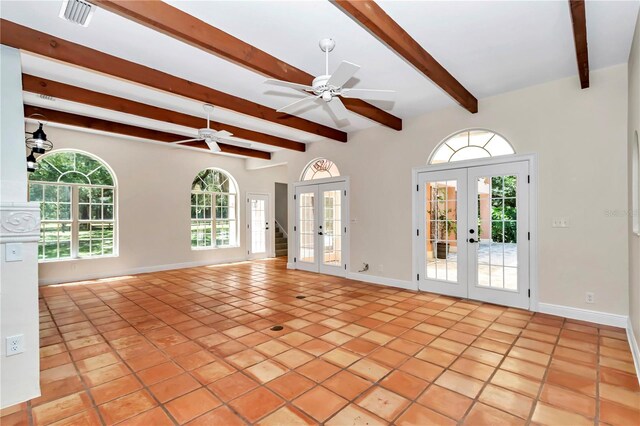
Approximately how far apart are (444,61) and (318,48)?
4.62 ft

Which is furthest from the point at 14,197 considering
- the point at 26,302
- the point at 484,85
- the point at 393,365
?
the point at 484,85

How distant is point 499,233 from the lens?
172 inches

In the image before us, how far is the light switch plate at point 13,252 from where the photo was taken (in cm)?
219

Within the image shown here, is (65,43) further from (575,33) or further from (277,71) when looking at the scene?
(575,33)

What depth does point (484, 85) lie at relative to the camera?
4.05 m

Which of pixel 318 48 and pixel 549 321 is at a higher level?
pixel 318 48

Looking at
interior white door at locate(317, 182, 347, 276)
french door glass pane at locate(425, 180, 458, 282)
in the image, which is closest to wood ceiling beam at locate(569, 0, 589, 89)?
french door glass pane at locate(425, 180, 458, 282)

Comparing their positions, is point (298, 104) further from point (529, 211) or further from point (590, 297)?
point (590, 297)

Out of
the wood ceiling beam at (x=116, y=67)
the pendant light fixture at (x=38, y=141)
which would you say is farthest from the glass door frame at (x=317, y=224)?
the pendant light fixture at (x=38, y=141)

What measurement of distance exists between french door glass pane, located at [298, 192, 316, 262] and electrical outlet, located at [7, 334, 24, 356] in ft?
16.9

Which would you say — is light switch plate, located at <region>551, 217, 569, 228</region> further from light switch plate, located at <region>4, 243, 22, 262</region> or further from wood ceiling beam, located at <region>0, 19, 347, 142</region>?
light switch plate, located at <region>4, 243, 22, 262</region>

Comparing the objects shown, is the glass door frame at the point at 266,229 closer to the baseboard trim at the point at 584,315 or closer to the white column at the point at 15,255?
the white column at the point at 15,255

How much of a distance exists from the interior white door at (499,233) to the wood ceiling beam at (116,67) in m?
3.34

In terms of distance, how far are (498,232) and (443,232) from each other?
0.80 meters
